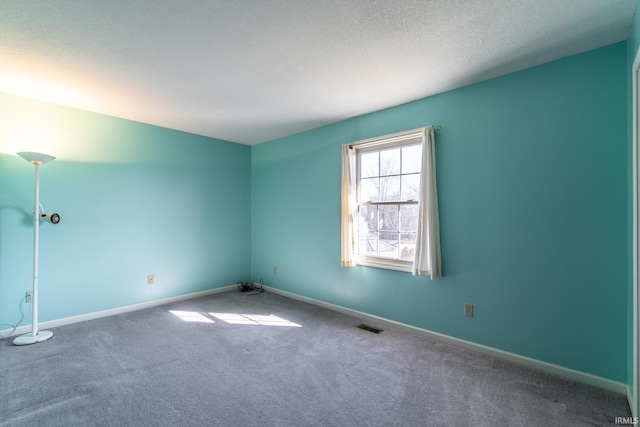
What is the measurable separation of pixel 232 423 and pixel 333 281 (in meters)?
2.25

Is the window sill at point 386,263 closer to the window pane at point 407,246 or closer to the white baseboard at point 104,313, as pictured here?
the window pane at point 407,246

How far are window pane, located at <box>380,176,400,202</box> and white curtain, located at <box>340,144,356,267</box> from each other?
1.22 ft

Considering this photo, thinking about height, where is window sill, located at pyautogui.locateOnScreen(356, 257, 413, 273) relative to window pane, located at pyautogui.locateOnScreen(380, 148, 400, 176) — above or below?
below

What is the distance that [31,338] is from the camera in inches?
110

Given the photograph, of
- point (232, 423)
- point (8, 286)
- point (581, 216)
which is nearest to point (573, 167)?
point (581, 216)

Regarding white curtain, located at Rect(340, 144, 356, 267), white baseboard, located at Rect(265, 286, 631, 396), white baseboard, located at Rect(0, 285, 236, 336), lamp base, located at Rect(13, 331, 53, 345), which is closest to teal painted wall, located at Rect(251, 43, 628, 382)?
white baseboard, located at Rect(265, 286, 631, 396)

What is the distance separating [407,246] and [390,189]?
694 millimetres

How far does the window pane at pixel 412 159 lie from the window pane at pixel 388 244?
75 centimetres

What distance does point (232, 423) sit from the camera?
1.73 meters

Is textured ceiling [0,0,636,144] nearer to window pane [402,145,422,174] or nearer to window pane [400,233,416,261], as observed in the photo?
window pane [402,145,422,174]

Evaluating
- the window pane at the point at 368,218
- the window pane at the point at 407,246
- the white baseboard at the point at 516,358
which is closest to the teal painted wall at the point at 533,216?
the white baseboard at the point at 516,358

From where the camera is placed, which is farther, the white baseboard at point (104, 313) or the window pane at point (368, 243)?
the window pane at point (368, 243)

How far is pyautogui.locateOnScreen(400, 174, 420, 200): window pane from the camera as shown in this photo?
3.11 m

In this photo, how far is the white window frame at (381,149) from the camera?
310 cm
